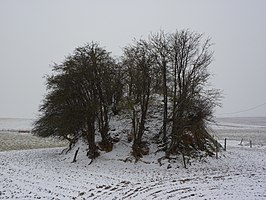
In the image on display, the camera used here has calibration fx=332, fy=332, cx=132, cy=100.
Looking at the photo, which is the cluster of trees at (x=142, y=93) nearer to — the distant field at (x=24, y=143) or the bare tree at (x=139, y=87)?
the bare tree at (x=139, y=87)

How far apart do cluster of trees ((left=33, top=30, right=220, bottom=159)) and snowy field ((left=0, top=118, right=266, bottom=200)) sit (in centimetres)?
178

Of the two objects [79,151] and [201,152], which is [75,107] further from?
[201,152]

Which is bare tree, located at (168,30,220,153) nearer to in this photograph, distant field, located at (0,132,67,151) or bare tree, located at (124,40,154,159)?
bare tree, located at (124,40,154,159)

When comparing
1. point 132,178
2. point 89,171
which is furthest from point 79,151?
point 132,178

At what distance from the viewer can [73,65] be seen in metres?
25.8

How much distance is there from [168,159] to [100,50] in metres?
10.2

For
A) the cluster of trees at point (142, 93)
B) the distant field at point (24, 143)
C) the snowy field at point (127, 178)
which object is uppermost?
the cluster of trees at point (142, 93)

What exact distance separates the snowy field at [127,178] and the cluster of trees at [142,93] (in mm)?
1784

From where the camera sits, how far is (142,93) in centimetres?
2503

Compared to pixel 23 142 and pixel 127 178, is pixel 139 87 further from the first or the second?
pixel 23 142

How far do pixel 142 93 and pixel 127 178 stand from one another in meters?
8.44

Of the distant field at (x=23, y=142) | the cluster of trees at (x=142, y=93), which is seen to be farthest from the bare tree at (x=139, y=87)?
the distant field at (x=23, y=142)

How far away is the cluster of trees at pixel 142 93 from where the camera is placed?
2472 centimetres

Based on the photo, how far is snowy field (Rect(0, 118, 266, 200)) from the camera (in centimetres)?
1433
